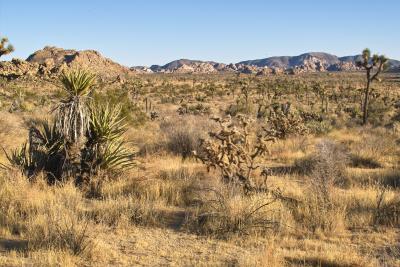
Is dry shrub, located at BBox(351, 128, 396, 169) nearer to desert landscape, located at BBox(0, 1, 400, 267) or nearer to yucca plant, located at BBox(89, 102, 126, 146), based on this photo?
desert landscape, located at BBox(0, 1, 400, 267)

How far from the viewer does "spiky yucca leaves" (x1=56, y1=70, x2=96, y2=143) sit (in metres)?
8.09

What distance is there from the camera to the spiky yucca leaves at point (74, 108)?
8086 mm

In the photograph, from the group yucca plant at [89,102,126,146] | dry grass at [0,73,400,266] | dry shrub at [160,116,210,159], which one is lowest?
dry grass at [0,73,400,266]

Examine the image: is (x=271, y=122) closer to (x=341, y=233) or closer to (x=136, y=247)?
(x=341, y=233)

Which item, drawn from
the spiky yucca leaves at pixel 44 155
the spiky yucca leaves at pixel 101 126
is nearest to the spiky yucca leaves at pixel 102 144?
the spiky yucca leaves at pixel 101 126

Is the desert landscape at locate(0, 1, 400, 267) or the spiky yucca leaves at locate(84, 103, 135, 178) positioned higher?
the spiky yucca leaves at locate(84, 103, 135, 178)

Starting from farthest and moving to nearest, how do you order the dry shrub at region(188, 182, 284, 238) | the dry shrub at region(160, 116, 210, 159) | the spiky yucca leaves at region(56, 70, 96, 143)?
the dry shrub at region(160, 116, 210, 159) < the spiky yucca leaves at region(56, 70, 96, 143) < the dry shrub at region(188, 182, 284, 238)

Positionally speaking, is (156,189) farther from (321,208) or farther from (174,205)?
(321,208)

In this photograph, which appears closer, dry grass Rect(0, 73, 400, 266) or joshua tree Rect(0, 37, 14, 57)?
dry grass Rect(0, 73, 400, 266)

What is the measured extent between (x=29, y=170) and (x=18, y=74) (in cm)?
5703

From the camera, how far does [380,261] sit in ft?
17.4

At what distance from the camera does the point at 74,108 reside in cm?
816

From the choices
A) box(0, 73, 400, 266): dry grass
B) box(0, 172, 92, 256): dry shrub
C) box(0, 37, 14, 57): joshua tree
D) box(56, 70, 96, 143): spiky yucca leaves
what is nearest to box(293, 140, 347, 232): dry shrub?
box(0, 73, 400, 266): dry grass

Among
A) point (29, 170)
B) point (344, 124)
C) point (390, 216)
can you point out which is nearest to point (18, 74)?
point (344, 124)
